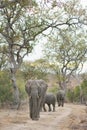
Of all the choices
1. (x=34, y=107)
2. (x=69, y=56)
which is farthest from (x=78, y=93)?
(x=34, y=107)

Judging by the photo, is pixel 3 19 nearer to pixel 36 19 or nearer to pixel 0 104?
pixel 36 19

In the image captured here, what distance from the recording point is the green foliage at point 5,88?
40.7 meters

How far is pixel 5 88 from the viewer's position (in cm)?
4131

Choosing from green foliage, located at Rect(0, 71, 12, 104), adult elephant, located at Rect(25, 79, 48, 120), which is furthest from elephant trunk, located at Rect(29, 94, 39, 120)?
green foliage, located at Rect(0, 71, 12, 104)

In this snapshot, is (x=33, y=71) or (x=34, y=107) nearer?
(x=34, y=107)

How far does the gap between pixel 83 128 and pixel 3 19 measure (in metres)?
21.0

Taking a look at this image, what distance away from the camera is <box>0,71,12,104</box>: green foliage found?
40688mm

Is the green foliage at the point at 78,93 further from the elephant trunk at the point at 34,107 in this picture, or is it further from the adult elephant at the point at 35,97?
the elephant trunk at the point at 34,107

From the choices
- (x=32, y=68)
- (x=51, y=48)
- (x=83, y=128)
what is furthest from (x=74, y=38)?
(x=83, y=128)

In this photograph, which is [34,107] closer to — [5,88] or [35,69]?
[5,88]

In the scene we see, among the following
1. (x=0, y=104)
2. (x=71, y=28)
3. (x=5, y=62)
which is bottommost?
(x=0, y=104)

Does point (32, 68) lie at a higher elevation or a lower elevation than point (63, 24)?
lower

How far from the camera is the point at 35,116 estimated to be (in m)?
23.1

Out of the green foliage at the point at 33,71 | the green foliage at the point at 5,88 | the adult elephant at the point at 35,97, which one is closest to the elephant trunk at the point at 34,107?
the adult elephant at the point at 35,97
